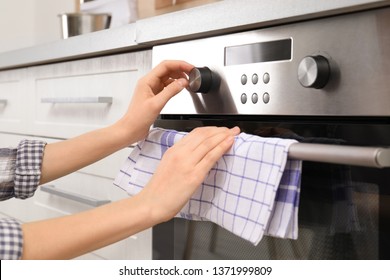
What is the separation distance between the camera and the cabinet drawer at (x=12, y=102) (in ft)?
5.19

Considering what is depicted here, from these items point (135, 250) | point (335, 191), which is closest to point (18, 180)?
point (135, 250)

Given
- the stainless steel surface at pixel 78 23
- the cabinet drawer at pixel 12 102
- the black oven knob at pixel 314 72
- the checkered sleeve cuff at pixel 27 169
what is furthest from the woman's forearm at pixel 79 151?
the stainless steel surface at pixel 78 23

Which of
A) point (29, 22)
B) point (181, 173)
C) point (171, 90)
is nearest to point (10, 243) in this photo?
point (181, 173)

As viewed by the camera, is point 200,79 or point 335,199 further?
point 200,79

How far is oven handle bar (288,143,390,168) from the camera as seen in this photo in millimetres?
566

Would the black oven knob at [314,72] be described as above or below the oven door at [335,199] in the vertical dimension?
above

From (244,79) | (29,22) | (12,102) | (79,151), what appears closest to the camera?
(244,79)

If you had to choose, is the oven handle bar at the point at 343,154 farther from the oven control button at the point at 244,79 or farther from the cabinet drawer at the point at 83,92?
the cabinet drawer at the point at 83,92

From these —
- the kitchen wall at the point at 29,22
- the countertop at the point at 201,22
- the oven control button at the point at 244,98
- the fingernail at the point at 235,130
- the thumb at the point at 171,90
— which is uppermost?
the kitchen wall at the point at 29,22

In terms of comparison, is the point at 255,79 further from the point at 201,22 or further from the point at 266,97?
the point at 201,22

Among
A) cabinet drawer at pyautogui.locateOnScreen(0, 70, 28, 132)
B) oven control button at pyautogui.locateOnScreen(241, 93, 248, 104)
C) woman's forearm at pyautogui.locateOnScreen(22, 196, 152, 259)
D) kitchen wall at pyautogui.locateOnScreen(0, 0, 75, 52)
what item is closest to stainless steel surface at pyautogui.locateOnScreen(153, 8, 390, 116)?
oven control button at pyautogui.locateOnScreen(241, 93, 248, 104)

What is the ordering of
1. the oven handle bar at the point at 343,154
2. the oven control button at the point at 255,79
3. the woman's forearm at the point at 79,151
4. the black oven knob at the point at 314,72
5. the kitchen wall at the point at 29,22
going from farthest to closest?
the kitchen wall at the point at 29,22
the woman's forearm at the point at 79,151
the oven control button at the point at 255,79
the black oven knob at the point at 314,72
the oven handle bar at the point at 343,154

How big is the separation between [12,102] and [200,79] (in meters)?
0.99

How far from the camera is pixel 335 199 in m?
0.68
